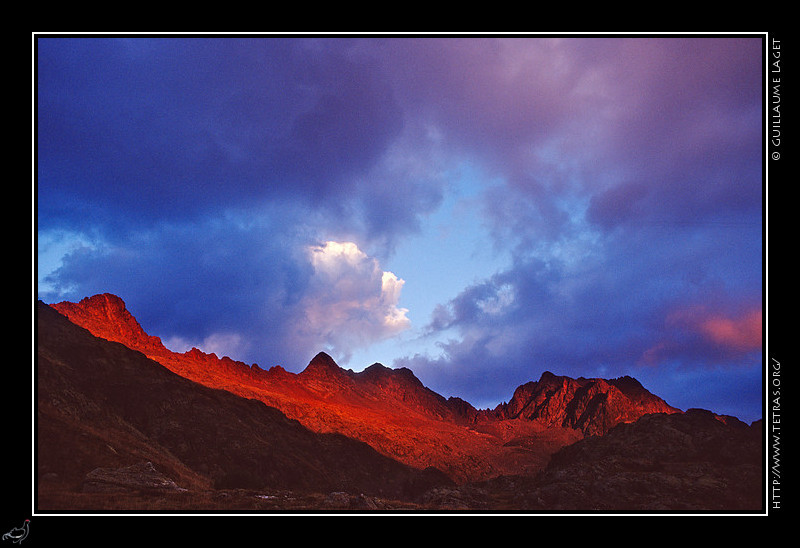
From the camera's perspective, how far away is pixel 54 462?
1459 inches

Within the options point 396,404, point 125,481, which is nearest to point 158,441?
point 125,481

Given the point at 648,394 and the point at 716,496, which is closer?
the point at 716,496

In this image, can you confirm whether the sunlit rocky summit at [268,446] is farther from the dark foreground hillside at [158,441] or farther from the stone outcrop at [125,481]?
the stone outcrop at [125,481]

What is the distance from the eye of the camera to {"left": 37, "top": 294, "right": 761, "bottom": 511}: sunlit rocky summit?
41906 mm

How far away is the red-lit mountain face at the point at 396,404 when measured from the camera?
88125mm
